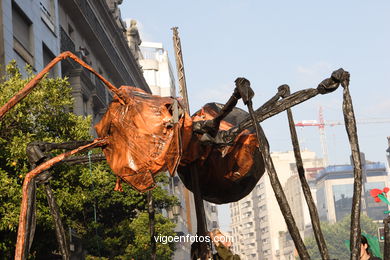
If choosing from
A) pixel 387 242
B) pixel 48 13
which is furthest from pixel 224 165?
pixel 48 13

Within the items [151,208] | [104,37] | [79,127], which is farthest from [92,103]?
[151,208]

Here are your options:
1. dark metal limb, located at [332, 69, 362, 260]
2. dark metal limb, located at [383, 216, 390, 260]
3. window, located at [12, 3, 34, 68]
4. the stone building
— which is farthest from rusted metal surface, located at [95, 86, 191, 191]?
window, located at [12, 3, 34, 68]

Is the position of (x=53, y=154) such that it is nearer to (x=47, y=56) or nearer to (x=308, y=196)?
(x=308, y=196)

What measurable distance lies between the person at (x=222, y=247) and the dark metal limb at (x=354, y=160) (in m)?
2.35

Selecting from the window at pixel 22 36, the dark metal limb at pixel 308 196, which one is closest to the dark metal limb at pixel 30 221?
the dark metal limb at pixel 308 196

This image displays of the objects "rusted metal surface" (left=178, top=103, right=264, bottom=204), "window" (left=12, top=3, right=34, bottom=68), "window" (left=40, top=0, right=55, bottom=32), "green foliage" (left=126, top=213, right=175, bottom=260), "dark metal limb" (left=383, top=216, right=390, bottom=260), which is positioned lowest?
"dark metal limb" (left=383, top=216, right=390, bottom=260)

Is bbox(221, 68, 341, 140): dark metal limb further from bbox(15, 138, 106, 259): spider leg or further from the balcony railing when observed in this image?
the balcony railing

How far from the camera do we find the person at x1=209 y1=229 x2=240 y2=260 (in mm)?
8135

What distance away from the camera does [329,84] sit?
21.9 ft

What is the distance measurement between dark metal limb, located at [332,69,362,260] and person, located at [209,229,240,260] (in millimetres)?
2346

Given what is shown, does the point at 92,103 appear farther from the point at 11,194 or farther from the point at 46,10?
the point at 11,194

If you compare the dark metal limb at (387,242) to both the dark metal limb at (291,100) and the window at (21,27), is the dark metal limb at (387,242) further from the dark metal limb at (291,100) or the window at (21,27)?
the window at (21,27)

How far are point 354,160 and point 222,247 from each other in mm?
2510

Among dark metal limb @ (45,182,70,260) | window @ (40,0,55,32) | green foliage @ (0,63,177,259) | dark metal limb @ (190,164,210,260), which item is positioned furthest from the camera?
window @ (40,0,55,32)
